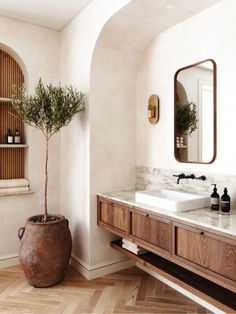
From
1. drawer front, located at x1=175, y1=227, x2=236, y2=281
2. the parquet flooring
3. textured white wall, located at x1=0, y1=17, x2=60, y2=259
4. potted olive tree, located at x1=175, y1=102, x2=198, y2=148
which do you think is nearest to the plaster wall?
the parquet flooring

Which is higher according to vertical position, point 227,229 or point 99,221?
point 227,229

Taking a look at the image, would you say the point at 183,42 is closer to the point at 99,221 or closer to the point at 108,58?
the point at 108,58

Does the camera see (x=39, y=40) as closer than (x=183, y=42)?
No

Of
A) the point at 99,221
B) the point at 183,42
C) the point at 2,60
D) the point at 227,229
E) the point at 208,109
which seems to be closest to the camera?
the point at 227,229

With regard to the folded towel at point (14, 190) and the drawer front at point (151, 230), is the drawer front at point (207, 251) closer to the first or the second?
the drawer front at point (151, 230)

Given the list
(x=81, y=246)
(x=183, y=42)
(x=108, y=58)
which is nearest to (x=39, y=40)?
(x=108, y=58)

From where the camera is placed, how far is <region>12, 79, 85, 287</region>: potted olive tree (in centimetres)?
269

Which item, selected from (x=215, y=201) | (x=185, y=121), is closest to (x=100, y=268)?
(x=215, y=201)

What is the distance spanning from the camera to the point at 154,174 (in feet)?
9.89

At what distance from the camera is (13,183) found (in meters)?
3.25

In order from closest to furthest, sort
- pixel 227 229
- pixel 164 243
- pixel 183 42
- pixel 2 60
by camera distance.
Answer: pixel 227 229, pixel 164 243, pixel 183 42, pixel 2 60

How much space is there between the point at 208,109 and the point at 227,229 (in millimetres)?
1146

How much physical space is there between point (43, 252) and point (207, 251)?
5.18ft

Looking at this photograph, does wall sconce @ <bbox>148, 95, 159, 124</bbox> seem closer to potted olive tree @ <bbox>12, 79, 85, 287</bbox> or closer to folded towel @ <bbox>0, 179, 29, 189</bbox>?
potted olive tree @ <bbox>12, 79, 85, 287</bbox>
